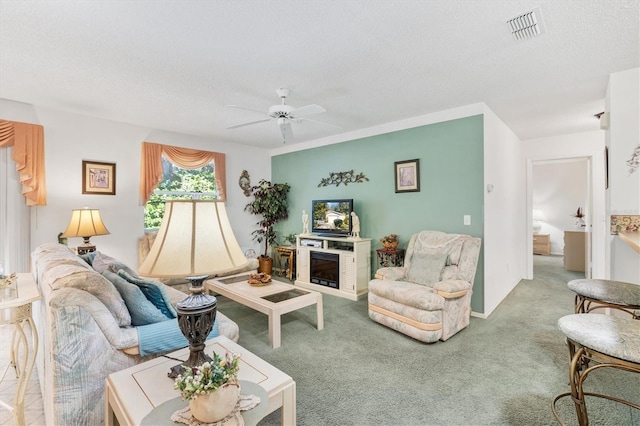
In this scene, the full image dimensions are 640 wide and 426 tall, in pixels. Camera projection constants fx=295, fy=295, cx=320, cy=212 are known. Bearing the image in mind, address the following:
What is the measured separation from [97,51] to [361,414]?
10.8 feet

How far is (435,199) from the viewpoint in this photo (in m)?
3.90

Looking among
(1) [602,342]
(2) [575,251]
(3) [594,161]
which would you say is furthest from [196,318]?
(2) [575,251]

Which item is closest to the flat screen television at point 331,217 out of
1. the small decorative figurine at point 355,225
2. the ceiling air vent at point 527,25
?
the small decorative figurine at point 355,225

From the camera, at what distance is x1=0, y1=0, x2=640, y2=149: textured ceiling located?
6.19 feet

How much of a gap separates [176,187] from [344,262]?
309cm

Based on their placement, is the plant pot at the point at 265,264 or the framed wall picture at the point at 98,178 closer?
the framed wall picture at the point at 98,178

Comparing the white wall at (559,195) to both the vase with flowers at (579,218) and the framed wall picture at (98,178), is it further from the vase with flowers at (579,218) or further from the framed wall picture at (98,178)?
the framed wall picture at (98,178)

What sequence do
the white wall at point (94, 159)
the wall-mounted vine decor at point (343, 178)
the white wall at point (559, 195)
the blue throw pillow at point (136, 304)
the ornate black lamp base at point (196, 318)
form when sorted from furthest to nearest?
the white wall at point (559, 195), the wall-mounted vine decor at point (343, 178), the white wall at point (94, 159), the blue throw pillow at point (136, 304), the ornate black lamp base at point (196, 318)

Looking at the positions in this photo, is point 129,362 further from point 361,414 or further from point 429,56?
point 429,56

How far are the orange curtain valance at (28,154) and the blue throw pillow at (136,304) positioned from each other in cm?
280

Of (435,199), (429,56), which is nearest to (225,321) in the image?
(429,56)

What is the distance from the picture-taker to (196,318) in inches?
50.0

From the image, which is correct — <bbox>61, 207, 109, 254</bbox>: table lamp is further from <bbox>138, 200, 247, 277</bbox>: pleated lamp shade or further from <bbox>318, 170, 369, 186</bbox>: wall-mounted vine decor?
<bbox>318, 170, 369, 186</bbox>: wall-mounted vine decor

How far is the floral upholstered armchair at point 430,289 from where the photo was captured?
275 cm
